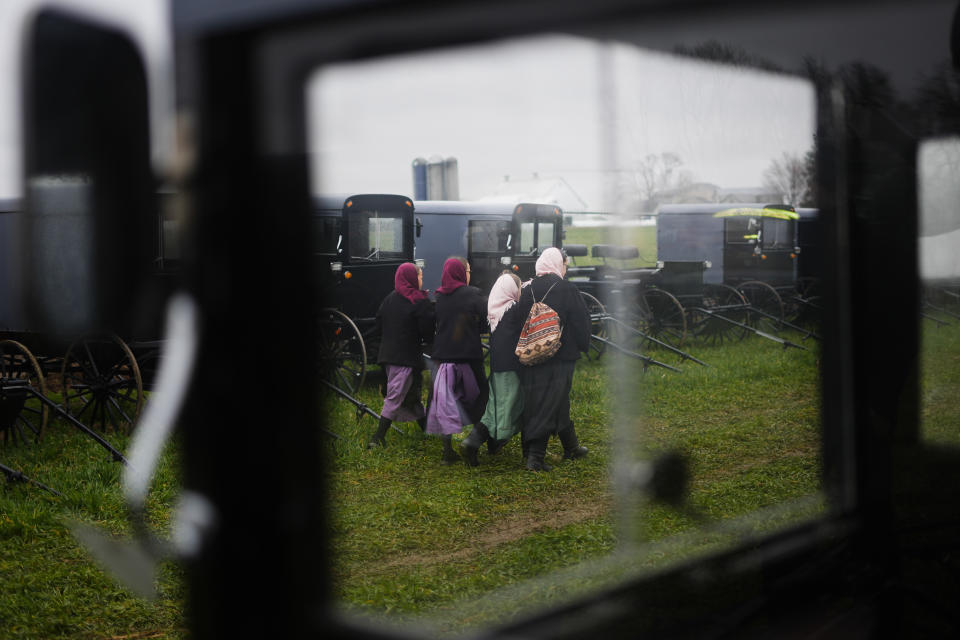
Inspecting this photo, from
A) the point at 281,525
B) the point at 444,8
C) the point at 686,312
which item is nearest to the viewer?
the point at 444,8

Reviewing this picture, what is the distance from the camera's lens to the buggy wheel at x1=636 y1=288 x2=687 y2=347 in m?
1.52

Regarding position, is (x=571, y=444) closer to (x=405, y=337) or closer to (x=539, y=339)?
(x=539, y=339)

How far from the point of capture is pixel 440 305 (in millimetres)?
6348

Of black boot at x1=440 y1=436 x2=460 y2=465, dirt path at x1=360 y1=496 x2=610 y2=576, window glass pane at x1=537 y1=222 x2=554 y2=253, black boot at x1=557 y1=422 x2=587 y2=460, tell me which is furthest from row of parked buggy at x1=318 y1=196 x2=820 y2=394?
black boot at x1=440 y1=436 x2=460 y2=465

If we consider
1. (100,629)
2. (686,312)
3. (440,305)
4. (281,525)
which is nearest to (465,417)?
(440,305)

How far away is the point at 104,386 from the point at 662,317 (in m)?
7.80

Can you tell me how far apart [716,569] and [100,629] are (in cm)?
403

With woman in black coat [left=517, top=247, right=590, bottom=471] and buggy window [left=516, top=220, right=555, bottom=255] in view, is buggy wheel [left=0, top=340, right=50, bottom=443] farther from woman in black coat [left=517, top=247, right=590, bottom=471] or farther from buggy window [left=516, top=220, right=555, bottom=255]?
buggy window [left=516, top=220, right=555, bottom=255]

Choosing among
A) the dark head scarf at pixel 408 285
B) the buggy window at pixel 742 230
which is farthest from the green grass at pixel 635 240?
the dark head scarf at pixel 408 285

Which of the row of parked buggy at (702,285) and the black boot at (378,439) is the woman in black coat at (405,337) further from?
the row of parked buggy at (702,285)

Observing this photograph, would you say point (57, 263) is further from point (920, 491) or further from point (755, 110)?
point (920, 491)

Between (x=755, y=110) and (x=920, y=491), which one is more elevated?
(x=755, y=110)

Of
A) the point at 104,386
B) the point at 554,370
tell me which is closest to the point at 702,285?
the point at 554,370

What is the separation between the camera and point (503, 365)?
5.16 metres
